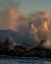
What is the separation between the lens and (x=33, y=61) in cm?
955

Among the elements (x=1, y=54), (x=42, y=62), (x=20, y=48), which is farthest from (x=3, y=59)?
(x=42, y=62)

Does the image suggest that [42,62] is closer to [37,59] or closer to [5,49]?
A: [37,59]

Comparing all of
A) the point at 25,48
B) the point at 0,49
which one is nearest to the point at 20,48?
the point at 25,48

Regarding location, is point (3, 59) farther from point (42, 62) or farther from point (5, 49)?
point (42, 62)

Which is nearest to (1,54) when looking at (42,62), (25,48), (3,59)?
(3,59)

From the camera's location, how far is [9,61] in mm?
9641

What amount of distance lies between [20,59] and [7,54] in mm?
552

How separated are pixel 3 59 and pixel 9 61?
9.8 inches

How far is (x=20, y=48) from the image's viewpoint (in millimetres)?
9922

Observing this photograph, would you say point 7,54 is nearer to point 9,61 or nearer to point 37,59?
point 9,61

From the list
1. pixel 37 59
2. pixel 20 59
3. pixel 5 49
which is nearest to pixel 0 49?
pixel 5 49

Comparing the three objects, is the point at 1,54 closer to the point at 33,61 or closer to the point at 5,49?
the point at 5,49

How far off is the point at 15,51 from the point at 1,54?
22.2 inches

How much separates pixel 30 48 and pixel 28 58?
1.65ft
